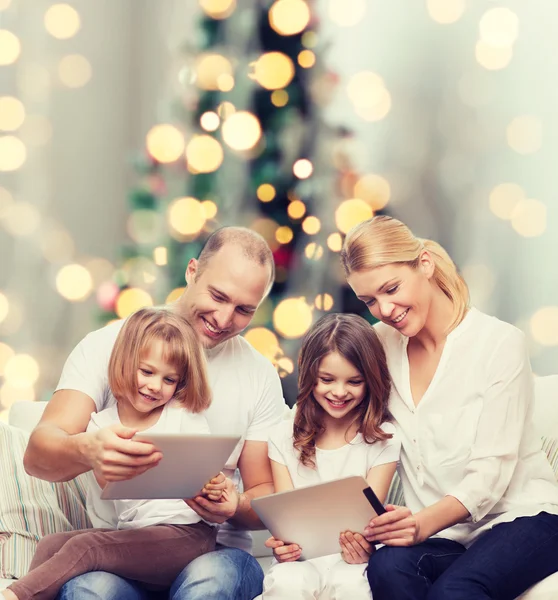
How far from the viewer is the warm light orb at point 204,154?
10.1ft

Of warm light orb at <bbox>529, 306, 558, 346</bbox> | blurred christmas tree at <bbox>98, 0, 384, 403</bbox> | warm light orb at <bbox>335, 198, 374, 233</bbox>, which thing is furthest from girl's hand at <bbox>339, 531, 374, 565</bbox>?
warm light orb at <bbox>335, 198, 374, 233</bbox>

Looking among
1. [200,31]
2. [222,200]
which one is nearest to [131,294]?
[222,200]

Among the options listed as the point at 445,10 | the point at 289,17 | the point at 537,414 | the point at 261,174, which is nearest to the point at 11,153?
the point at 261,174

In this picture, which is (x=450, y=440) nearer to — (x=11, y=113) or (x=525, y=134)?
(x=525, y=134)

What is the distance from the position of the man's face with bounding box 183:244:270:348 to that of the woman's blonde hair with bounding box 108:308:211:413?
0.07 m

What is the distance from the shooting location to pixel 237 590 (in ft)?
5.33

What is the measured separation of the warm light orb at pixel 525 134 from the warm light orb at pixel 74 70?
1.85 m

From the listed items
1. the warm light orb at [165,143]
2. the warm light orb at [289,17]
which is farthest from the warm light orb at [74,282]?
the warm light orb at [289,17]

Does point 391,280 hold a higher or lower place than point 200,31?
lower

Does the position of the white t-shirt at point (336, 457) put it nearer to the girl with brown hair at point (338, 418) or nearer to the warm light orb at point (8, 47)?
the girl with brown hair at point (338, 418)

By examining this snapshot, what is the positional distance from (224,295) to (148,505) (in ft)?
1.59

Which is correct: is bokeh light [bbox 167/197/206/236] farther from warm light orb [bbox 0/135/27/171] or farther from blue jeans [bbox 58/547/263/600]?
blue jeans [bbox 58/547/263/600]

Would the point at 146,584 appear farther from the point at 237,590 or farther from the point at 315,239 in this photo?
the point at 315,239

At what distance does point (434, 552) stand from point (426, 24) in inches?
96.1
